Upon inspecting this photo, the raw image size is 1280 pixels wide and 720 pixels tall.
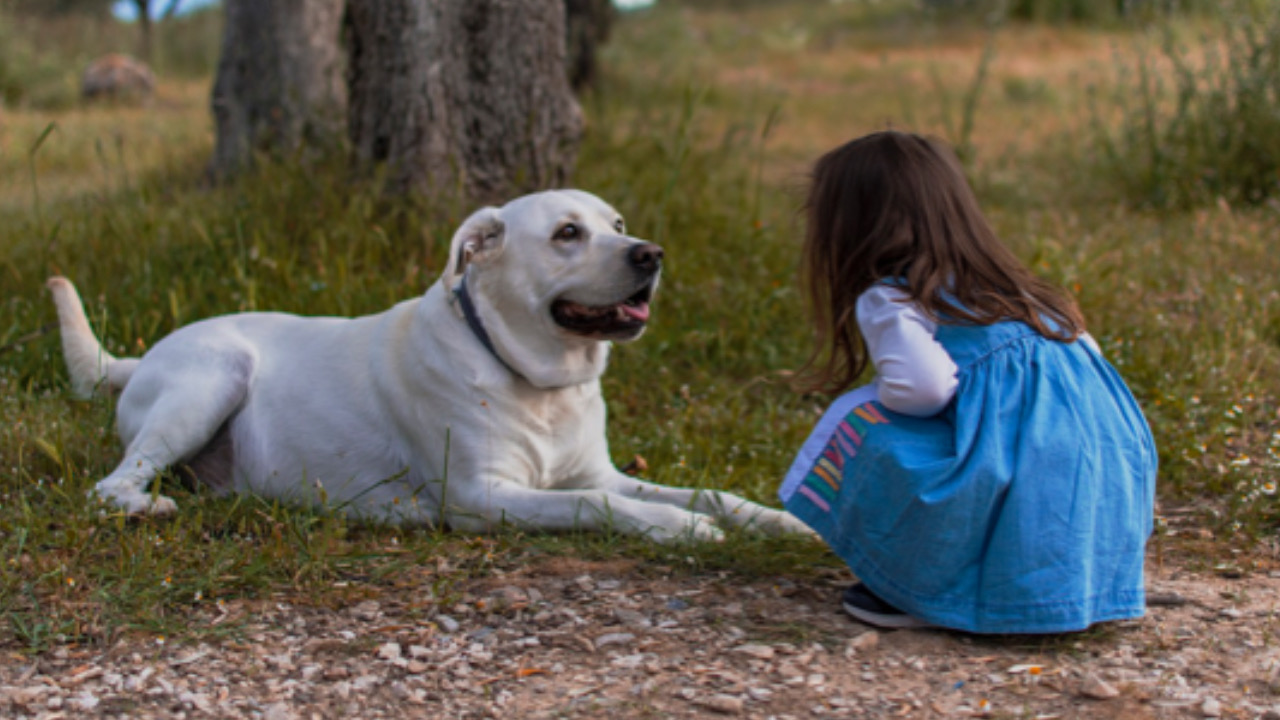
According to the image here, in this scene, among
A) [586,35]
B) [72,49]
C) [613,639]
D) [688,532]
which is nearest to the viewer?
[613,639]

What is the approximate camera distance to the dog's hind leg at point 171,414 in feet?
11.5

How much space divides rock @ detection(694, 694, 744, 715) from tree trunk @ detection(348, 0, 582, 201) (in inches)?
127

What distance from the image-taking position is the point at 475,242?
341cm

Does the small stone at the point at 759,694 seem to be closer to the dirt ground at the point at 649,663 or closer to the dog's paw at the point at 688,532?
the dirt ground at the point at 649,663

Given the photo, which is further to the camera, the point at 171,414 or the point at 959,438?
the point at 171,414

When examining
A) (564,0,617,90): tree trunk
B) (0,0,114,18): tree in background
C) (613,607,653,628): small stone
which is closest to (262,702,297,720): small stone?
(613,607,653,628): small stone

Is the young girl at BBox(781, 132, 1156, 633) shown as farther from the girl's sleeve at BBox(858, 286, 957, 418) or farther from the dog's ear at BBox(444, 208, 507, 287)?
the dog's ear at BBox(444, 208, 507, 287)

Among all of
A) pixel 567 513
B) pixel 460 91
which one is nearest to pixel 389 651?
pixel 567 513

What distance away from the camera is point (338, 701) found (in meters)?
2.46

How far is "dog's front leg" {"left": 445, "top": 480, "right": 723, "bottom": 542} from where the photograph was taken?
323cm

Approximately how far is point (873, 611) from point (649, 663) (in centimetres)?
54

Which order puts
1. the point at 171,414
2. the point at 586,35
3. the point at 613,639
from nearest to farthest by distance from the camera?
the point at 613,639 < the point at 171,414 < the point at 586,35

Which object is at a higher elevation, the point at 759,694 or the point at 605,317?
the point at 605,317

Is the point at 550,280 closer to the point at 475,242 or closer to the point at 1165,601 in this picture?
the point at 475,242
